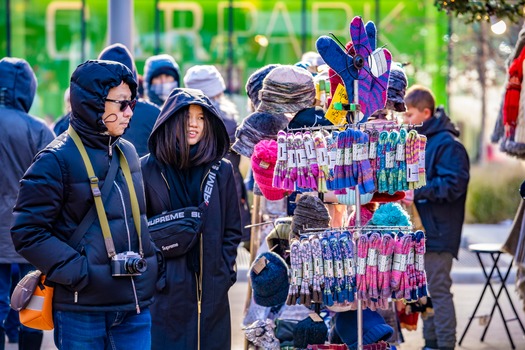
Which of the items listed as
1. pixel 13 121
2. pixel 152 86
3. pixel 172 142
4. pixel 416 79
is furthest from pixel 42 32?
pixel 172 142

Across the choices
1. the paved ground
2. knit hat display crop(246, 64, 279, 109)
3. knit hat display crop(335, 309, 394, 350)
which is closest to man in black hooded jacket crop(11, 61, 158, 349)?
knit hat display crop(335, 309, 394, 350)

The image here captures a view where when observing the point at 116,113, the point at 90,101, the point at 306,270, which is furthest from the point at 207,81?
the point at 90,101

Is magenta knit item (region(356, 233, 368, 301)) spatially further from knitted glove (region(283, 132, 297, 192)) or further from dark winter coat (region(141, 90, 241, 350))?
dark winter coat (region(141, 90, 241, 350))

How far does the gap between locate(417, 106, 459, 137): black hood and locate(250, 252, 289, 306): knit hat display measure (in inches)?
107

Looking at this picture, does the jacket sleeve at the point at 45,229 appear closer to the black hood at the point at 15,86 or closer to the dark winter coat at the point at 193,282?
the dark winter coat at the point at 193,282

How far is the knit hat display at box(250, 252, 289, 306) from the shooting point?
694cm

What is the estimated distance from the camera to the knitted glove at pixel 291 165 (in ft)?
21.1

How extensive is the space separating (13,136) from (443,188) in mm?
3333

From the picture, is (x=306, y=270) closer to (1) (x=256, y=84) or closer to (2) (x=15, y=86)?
(1) (x=256, y=84)

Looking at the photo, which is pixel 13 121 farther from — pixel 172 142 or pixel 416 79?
pixel 416 79

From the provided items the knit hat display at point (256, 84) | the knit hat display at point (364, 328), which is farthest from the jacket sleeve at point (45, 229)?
the knit hat display at point (256, 84)

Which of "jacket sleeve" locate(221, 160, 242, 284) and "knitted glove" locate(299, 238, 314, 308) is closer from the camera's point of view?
"knitted glove" locate(299, 238, 314, 308)

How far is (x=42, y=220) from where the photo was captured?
5387 mm

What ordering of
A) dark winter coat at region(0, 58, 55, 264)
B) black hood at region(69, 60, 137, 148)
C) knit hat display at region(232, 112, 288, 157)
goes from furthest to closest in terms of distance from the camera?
1. dark winter coat at region(0, 58, 55, 264)
2. knit hat display at region(232, 112, 288, 157)
3. black hood at region(69, 60, 137, 148)
